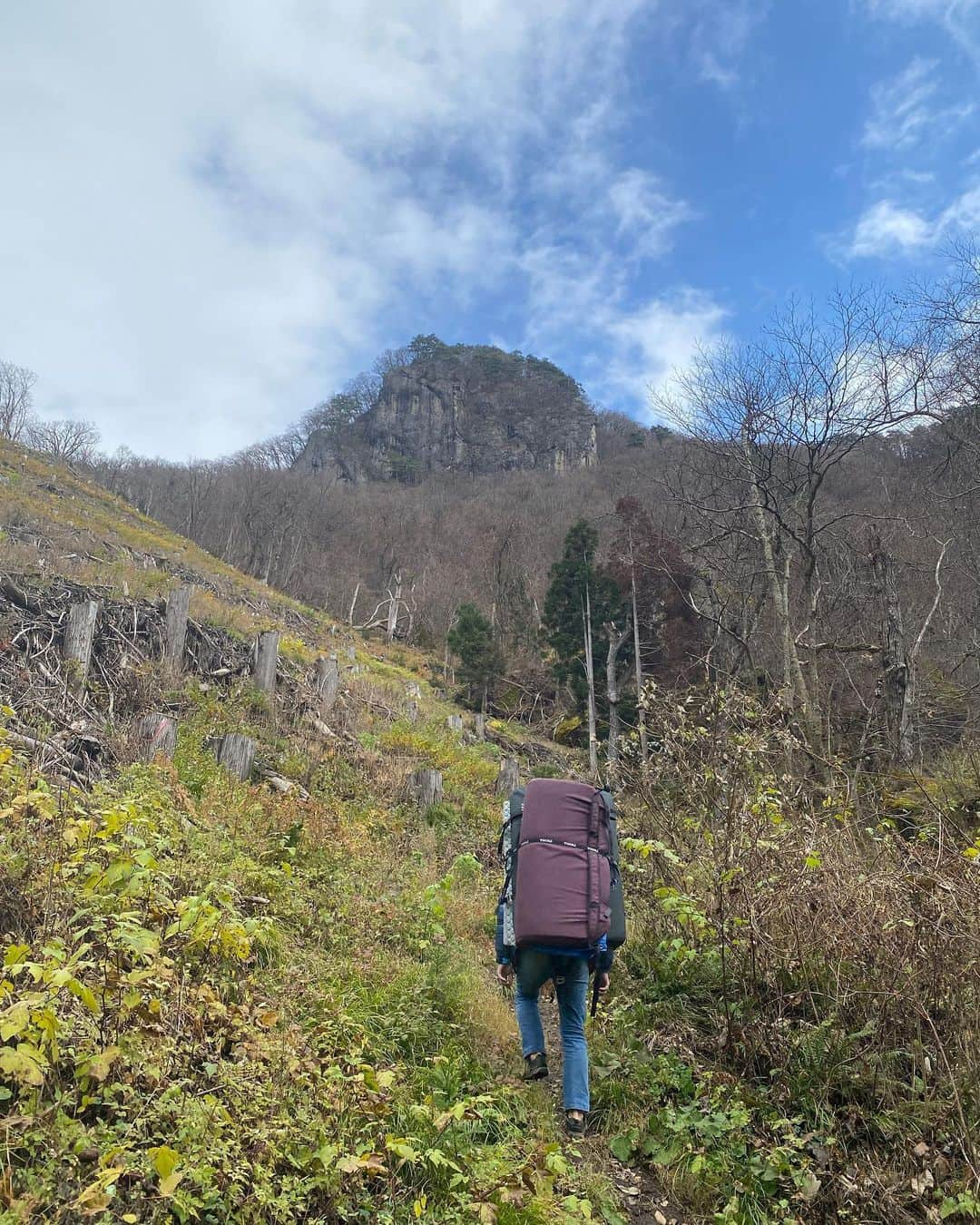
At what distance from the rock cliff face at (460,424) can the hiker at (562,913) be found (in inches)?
3217

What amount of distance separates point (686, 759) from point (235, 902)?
11.4 ft

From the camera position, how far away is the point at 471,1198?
2.72m

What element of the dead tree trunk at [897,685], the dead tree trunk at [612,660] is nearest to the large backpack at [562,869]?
the dead tree trunk at [897,685]

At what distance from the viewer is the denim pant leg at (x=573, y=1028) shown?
357 cm

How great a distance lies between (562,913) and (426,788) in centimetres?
585

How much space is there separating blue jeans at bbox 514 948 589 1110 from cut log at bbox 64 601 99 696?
5.97 meters

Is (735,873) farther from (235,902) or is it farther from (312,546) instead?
(312,546)

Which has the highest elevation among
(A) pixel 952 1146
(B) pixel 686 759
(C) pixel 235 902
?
(B) pixel 686 759

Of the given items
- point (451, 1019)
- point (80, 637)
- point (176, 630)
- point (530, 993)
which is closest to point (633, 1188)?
point (530, 993)

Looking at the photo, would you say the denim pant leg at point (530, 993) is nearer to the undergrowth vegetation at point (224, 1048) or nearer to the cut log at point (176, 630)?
the undergrowth vegetation at point (224, 1048)

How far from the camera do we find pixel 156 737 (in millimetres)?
6520

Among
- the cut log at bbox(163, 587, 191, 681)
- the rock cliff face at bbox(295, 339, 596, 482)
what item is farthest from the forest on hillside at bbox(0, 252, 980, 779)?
the rock cliff face at bbox(295, 339, 596, 482)

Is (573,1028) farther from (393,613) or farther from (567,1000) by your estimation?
(393,613)

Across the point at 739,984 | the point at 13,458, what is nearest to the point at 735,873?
the point at 739,984
